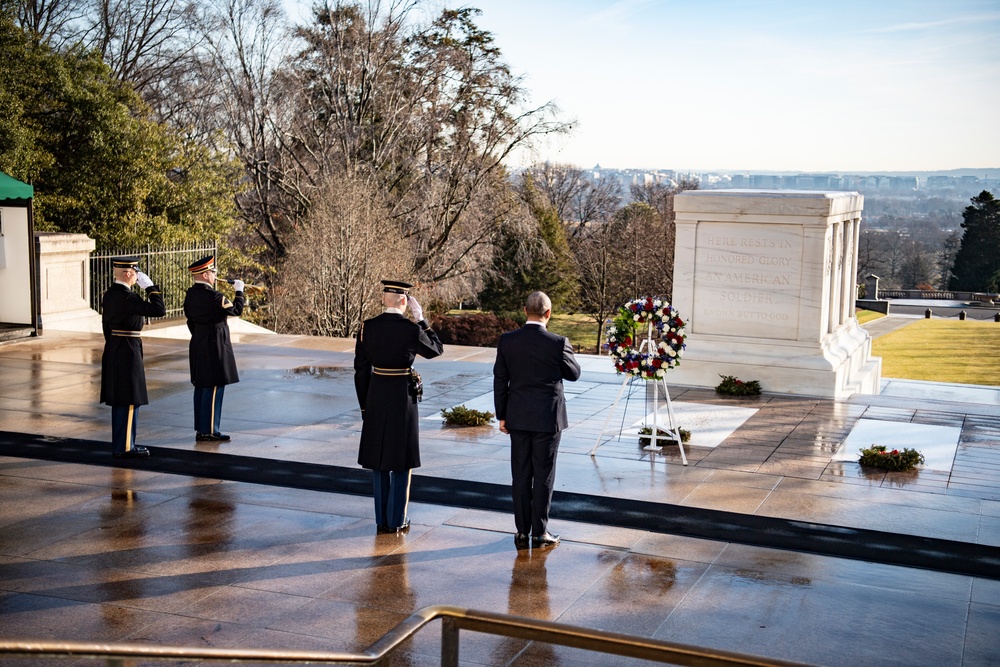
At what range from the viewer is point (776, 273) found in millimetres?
14164

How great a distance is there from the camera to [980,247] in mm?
69812

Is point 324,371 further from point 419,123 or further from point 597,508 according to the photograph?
point 419,123

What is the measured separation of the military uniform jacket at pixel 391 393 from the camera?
7.46 meters

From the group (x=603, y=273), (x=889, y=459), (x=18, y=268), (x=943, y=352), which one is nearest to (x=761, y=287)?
(x=889, y=459)

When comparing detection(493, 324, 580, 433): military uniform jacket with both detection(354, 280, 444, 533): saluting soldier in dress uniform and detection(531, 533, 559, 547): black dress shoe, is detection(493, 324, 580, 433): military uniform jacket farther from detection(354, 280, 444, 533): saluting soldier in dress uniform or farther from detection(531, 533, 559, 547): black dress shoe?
detection(531, 533, 559, 547): black dress shoe

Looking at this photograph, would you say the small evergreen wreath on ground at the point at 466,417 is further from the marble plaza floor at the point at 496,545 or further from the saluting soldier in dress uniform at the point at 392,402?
the saluting soldier in dress uniform at the point at 392,402

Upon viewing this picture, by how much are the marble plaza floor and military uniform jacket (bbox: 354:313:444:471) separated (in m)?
0.63

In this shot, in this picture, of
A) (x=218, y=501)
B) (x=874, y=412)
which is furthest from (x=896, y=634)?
(x=874, y=412)

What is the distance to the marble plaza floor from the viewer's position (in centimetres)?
582

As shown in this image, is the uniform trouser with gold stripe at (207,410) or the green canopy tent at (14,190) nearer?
the uniform trouser with gold stripe at (207,410)

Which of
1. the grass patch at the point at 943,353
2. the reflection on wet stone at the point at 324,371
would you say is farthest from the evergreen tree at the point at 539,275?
the reflection on wet stone at the point at 324,371

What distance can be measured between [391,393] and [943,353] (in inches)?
972

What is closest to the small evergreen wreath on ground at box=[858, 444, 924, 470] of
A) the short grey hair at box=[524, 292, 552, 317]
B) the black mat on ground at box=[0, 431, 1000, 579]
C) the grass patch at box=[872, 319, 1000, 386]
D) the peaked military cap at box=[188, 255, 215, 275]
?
the black mat on ground at box=[0, 431, 1000, 579]

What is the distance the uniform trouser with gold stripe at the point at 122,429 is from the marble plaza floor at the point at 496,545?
0.47 meters
